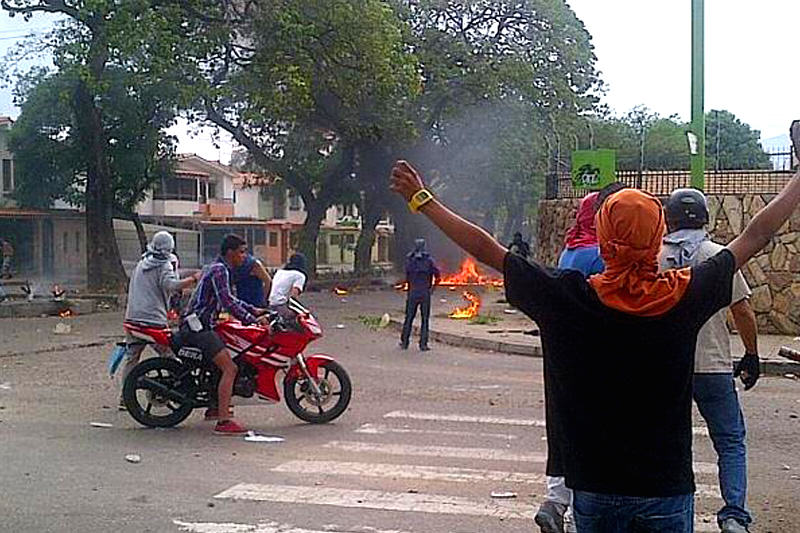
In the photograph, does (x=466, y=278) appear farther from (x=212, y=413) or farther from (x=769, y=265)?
(x=212, y=413)

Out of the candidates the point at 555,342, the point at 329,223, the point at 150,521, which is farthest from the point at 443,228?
the point at 329,223

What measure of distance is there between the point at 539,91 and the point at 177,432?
32470 millimetres

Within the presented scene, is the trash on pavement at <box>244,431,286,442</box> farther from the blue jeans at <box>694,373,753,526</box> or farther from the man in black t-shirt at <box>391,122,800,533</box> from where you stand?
the man in black t-shirt at <box>391,122,800,533</box>

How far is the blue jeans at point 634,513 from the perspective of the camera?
10.5 ft

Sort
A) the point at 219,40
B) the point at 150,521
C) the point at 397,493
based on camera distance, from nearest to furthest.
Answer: the point at 150,521 < the point at 397,493 < the point at 219,40

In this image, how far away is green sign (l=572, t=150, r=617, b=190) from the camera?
789 inches

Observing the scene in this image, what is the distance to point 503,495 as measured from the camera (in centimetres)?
732

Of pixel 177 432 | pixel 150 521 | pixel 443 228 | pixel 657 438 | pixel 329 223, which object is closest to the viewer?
pixel 657 438

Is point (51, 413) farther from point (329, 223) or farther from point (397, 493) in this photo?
point (329, 223)

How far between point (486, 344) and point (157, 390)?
360 inches

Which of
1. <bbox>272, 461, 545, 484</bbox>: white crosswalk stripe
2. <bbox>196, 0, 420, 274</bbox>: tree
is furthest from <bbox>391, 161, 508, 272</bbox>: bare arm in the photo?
<bbox>196, 0, 420, 274</bbox>: tree

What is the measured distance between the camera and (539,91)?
132ft

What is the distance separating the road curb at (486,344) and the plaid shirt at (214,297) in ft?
25.5

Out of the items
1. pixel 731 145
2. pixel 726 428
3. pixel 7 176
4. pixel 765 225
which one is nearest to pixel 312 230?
pixel 731 145
